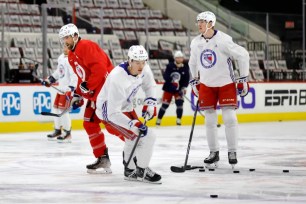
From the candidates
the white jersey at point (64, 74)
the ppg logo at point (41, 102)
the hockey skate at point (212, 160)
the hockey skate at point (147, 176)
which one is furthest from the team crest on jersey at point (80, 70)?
the ppg logo at point (41, 102)

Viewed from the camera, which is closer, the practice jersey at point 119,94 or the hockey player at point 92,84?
the practice jersey at point 119,94

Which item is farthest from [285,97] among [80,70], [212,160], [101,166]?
[101,166]

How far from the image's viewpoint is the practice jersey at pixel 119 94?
274 inches

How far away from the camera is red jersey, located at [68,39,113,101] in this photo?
779 cm

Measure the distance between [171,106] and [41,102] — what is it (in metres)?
2.91

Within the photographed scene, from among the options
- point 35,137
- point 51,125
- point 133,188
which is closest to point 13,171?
point 133,188

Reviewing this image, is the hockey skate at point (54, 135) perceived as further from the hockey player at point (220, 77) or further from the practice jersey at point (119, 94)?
the practice jersey at point (119, 94)

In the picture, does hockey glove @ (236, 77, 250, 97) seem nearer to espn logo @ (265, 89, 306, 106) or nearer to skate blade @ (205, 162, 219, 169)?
skate blade @ (205, 162, 219, 169)

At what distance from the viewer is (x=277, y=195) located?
622 centimetres

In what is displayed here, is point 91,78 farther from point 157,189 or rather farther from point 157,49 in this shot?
point 157,49

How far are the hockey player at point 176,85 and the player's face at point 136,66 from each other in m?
8.58

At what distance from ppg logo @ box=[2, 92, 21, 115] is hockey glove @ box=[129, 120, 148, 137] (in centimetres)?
738

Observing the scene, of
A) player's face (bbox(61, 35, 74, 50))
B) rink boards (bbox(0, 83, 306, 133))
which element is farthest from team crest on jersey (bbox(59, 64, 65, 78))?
player's face (bbox(61, 35, 74, 50))

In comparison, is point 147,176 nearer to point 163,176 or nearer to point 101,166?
point 163,176
